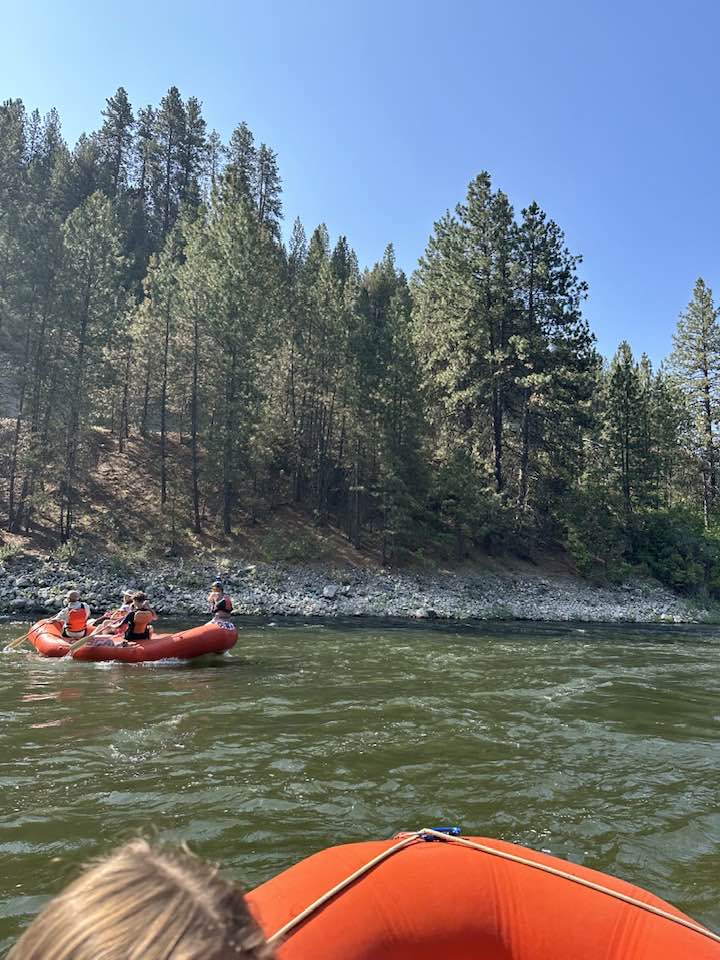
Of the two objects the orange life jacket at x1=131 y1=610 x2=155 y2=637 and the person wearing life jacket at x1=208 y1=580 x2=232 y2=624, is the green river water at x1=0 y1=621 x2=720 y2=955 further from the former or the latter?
the orange life jacket at x1=131 y1=610 x2=155 y2=637

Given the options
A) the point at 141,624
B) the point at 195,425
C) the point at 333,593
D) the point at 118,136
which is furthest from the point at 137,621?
the point at 118,136

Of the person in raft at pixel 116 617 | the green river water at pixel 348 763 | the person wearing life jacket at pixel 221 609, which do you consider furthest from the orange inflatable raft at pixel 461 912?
the person in raft at pixel 116 617

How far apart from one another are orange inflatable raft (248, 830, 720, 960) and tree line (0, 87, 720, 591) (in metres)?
24.1

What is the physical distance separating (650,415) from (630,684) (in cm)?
2778

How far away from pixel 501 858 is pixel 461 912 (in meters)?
0.38

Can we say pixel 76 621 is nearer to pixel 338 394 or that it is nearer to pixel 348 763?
pixel 348 763

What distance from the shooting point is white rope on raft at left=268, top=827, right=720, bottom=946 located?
7.43ft

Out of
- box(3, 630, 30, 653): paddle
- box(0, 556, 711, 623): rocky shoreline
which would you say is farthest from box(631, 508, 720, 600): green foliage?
box(3, 630, 30, 653): paddle

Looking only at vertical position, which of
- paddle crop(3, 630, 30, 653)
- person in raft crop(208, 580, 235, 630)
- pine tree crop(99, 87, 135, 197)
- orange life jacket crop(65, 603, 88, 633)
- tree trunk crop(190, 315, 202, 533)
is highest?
pine tree crop(99, 87, 135, 197)

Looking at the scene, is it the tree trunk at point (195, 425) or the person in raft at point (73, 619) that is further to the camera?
the tree trunk at point (195, 425)

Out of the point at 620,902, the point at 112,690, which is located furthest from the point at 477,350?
the point at 620,902

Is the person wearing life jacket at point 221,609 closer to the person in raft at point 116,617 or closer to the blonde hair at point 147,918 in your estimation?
the person in raft at point 116,617

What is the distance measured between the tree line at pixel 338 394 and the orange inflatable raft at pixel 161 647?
44.3 ft

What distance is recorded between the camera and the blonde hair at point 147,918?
874mm
